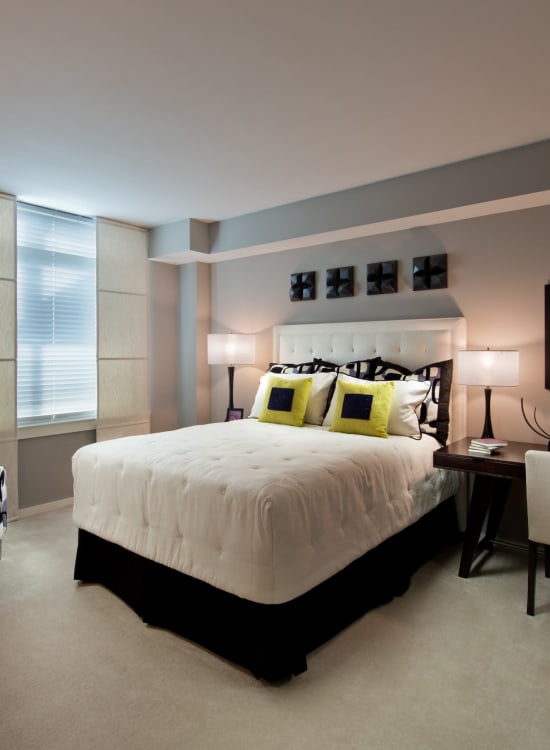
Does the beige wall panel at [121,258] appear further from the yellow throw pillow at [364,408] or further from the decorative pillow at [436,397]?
the decorative pillow at [436,397]

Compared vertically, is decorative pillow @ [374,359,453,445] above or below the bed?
above

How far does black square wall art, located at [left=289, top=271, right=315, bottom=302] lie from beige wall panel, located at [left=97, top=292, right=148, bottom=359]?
1.48 meters

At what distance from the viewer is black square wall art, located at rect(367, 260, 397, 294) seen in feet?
12.6

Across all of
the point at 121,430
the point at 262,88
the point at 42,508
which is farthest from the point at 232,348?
the point at 262,88

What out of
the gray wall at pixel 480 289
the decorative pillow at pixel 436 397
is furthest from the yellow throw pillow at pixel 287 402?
the gray wall at pixel 480 289

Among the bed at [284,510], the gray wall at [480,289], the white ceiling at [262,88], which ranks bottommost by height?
the bed at [284,510]

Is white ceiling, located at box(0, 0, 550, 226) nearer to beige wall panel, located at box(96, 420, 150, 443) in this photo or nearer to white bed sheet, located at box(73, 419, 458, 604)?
white bed sheet, located at box(73, 419, 458, 604)

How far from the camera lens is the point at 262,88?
2307 mm

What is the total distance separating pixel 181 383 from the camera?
5152 millimetres

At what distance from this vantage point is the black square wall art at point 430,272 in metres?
3.59

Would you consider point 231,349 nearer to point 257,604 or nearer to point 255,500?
point 255,500

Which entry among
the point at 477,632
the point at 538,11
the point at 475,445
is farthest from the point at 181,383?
the point at 538,11

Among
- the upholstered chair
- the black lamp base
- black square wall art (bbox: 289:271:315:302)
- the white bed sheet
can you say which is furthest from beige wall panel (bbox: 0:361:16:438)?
the upholstered chair

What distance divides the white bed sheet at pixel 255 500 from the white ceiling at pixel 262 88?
172 centimetres
